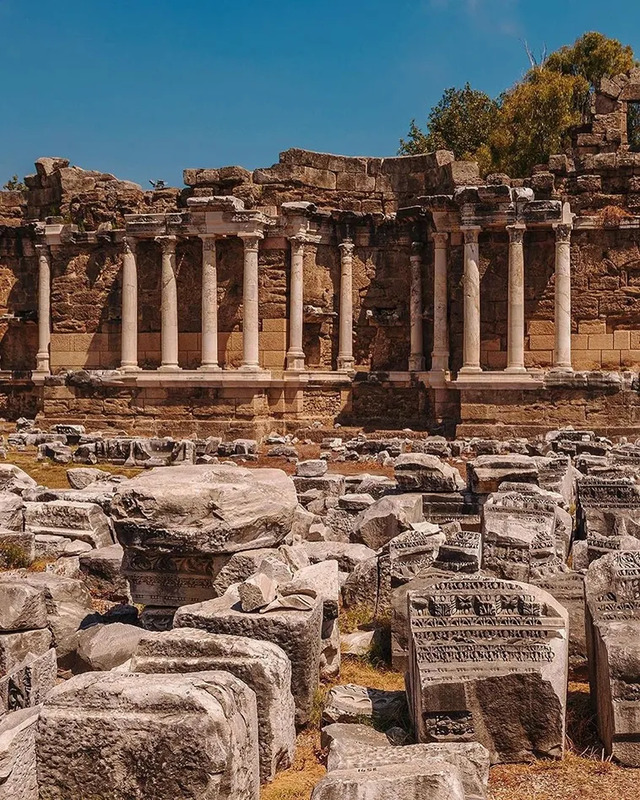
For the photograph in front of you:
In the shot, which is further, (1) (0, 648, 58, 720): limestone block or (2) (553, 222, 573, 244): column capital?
(2) (553, 222, 573, 244): column capital

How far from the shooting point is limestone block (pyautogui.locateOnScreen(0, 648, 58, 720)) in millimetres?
4887

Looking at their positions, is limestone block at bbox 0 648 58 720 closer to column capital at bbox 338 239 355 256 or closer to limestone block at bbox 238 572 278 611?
limestone block at bbox 238 572 278 611

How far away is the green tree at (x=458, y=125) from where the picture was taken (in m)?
31.1

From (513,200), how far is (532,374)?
3805mm

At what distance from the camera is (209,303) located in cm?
2023

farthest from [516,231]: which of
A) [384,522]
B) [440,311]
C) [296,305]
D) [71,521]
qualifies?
[71,521]

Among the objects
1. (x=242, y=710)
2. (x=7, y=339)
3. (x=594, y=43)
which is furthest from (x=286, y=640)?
(x=594, y=43)

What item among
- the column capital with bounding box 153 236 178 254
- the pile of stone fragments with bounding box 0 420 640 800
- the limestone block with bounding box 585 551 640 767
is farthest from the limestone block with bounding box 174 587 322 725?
the column capital with bounding box 153 236 178 254

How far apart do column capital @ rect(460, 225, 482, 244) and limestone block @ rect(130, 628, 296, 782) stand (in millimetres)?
15218

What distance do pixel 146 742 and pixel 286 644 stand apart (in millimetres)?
1553

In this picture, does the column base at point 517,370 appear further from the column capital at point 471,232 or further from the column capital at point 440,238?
the column capital at point 440,238

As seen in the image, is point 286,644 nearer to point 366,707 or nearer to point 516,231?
point 366,707

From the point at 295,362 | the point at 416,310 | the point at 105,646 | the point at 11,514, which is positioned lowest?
the point at 105,646

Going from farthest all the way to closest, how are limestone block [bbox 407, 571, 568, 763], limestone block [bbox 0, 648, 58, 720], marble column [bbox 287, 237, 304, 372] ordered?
marble column [bbox 287, 237, 304, 372]
limestone block [bbox 0, 648, 58, 720]
limestone block [bbox 407, 571, 568, 763]
